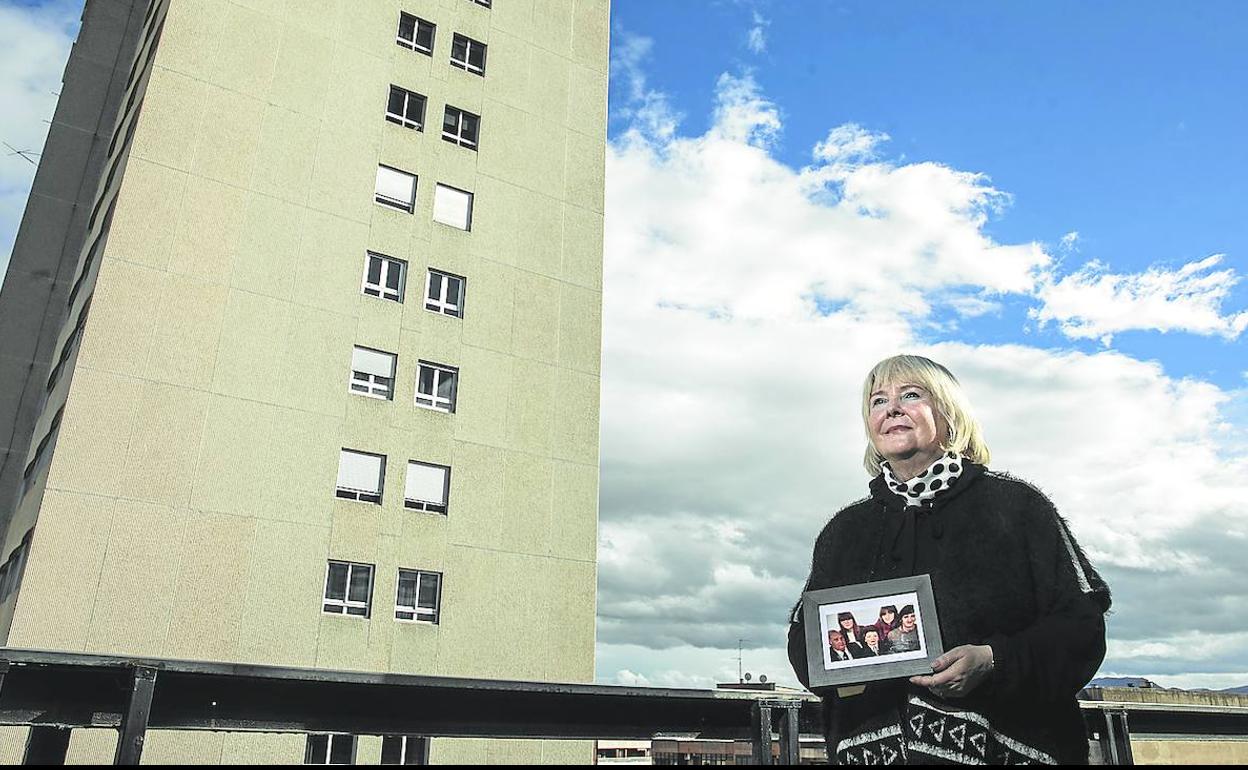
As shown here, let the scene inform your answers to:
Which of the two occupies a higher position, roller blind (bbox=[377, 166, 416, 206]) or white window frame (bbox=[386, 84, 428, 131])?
white window frame (bbox=[386, 84, 428, 131])

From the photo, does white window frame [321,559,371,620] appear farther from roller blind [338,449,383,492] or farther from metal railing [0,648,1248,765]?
metal railing [0,648,1248,765]

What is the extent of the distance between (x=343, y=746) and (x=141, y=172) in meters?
14.1

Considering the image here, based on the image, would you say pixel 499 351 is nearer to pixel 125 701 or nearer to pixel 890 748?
pixel 125 701

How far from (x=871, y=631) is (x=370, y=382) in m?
21.1

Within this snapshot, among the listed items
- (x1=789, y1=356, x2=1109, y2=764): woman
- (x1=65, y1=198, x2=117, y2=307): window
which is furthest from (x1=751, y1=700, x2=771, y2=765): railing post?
(x1=65, y1=198, x2=117, y2=307): window

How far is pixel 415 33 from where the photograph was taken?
26.8 m

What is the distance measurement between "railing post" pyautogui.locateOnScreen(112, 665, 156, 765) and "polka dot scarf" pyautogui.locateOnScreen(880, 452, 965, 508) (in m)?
8.20

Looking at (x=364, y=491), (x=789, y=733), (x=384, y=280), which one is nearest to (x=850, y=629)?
(x=789, y=733)

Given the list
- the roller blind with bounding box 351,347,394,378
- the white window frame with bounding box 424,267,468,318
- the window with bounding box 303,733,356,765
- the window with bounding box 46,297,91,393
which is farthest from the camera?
the white window frame with bounding box 424,267,468,318

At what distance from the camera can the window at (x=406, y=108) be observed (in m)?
25.6

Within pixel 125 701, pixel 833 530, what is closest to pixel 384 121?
pixel 125 701

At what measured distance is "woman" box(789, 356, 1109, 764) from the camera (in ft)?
9.50

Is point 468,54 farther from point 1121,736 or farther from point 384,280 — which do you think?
point 1121,736

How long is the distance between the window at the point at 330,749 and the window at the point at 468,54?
18.8 metres
